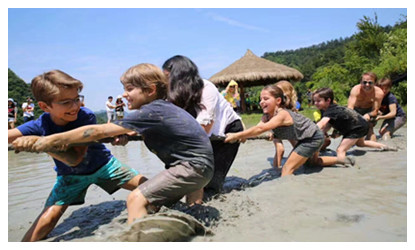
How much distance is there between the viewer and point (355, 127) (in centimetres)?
530

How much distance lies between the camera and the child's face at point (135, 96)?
8.73 ft

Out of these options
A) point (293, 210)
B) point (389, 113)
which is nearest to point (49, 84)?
point (293, 210)

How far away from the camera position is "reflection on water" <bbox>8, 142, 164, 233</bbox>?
369cm

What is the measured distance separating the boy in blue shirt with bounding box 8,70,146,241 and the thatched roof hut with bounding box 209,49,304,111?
18420mm

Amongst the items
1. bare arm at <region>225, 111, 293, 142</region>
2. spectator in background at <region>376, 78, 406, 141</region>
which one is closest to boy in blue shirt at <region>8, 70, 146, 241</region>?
bare arm at <region>225, 111, 293, 142</region>

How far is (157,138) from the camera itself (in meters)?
2.57

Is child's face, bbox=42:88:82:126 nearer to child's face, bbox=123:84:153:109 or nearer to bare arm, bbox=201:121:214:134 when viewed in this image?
child's face, bbox=123:84:153:109

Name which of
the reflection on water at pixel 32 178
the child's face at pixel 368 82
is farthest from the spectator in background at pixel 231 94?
the child's face at pixel 368 82

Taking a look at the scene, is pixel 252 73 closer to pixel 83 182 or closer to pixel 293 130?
pixel 293 130

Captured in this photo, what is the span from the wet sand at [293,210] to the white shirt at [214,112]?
767 millimetres

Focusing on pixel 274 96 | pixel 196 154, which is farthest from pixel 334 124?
pixel 196 154

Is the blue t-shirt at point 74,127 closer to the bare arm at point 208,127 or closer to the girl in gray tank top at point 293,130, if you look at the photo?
the bare arm at point 208,127

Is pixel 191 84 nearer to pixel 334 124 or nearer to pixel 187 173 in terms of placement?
pixel 187 173

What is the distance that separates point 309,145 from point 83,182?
2823 mm
